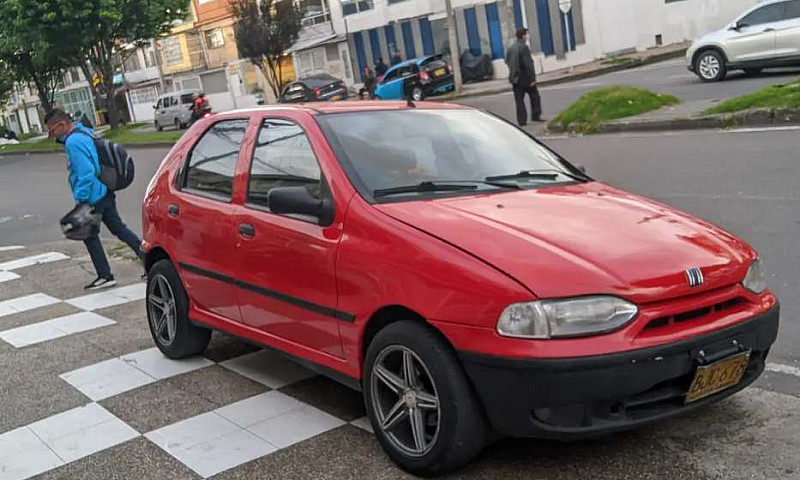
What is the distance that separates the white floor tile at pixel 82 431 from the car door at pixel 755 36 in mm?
16858

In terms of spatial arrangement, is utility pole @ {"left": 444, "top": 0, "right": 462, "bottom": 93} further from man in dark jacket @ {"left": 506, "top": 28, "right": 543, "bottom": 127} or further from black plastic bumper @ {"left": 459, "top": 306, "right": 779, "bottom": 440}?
black plastic bumper @ {"left": 459, "top": 306, "right": 779, "bottom": 440}

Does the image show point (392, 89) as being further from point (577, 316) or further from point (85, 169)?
point (577, 316)

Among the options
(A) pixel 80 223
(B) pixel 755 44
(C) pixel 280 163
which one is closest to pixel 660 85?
(B) pixel 755 44

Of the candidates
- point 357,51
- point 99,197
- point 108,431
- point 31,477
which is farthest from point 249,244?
point 357,51

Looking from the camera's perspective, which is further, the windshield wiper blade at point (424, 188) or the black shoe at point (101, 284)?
the black shoe at point (101, 284)

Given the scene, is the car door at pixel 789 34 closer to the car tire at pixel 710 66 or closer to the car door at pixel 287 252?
the car tire at pixel 710 66

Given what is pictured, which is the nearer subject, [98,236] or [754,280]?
[754,280]

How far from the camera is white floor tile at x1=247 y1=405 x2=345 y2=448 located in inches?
172

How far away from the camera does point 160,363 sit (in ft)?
19.4

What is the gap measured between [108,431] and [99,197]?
4.19 meters

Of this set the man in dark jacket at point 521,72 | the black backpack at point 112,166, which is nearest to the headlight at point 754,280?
the black backpack at point 112,166

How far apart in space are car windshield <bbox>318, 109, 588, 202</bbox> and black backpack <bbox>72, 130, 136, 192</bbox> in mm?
4476

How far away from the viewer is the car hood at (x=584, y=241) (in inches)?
134

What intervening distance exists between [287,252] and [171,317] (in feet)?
5.72
